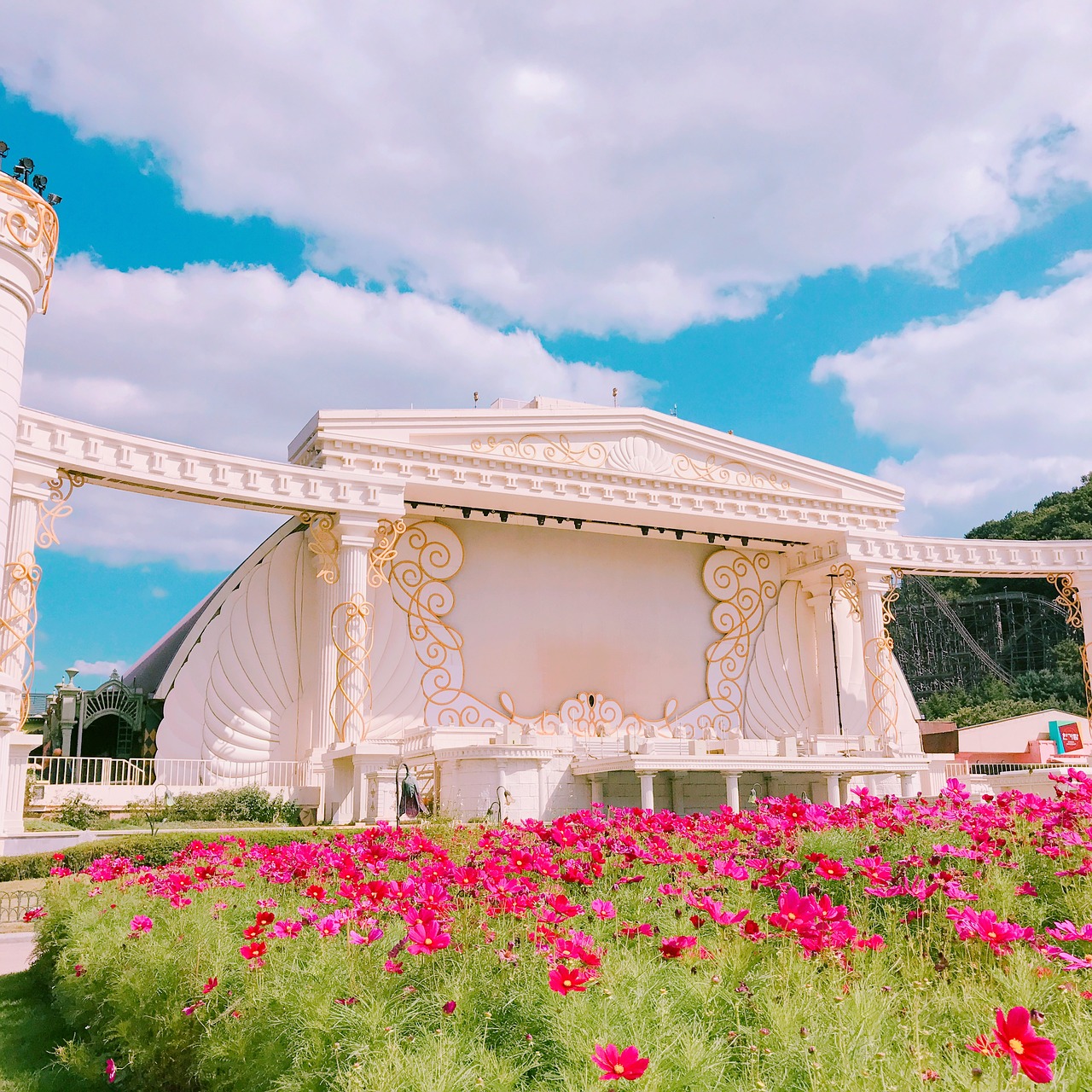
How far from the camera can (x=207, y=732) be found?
19812mm

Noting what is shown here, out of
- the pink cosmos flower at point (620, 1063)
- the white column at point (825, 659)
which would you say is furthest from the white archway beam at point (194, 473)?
the pink cosmos flower at point (620, 1063)

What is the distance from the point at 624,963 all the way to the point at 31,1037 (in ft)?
14.5

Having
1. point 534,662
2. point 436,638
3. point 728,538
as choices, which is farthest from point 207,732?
point 728,538

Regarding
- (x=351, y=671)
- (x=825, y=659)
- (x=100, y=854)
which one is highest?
(x=825, y=659)

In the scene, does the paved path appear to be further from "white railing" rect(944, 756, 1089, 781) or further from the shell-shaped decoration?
"white railing" rect(944, 756, 1089, 781)

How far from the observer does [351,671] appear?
64.4ft

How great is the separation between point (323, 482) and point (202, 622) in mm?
3785

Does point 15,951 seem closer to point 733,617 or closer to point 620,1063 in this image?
point 620,1063

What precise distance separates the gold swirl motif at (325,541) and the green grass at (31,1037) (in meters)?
12.9

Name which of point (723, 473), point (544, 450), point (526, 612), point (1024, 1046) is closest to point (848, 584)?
point (723, 473)

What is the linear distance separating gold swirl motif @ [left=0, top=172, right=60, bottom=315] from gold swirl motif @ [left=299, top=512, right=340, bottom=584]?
757cm

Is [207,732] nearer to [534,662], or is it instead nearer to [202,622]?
[202,622]

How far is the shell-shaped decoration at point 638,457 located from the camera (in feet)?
75.0

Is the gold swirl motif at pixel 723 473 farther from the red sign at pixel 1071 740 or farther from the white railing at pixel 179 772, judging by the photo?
the white railing at pixel 179 772
